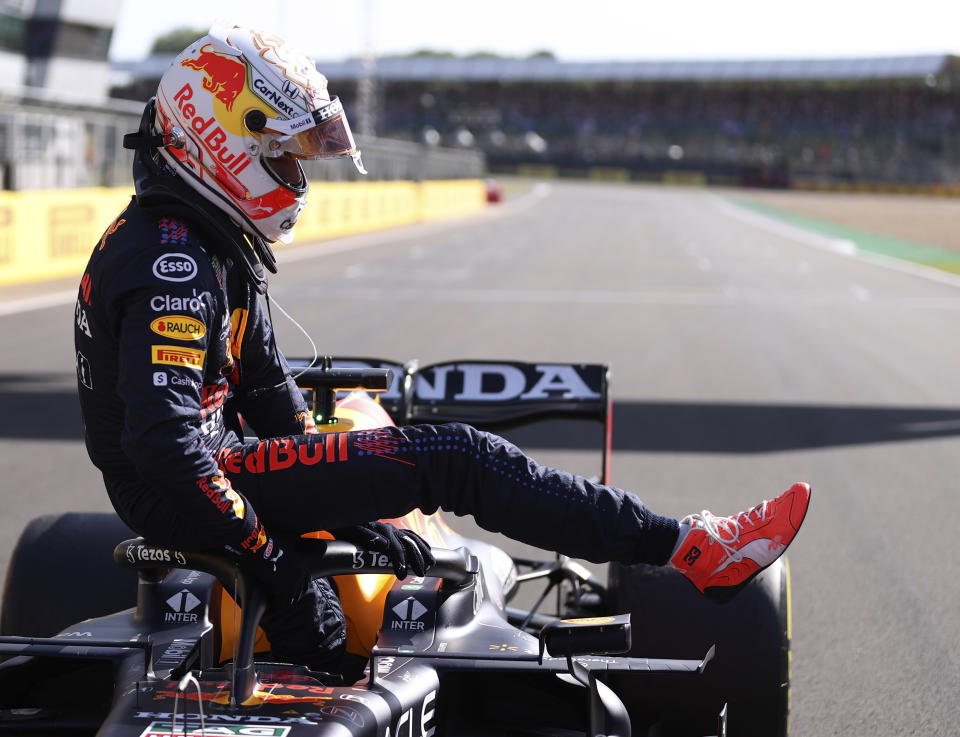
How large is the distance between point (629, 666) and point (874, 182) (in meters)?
81.2

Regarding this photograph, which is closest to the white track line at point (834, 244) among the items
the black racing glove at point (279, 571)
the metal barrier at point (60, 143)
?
the metal barrier at point (60, 143)

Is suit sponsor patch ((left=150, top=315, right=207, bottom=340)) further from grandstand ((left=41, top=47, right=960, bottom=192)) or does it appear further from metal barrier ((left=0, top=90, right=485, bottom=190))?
grandstand ((left=41, top=47, right=960, bottom=192))

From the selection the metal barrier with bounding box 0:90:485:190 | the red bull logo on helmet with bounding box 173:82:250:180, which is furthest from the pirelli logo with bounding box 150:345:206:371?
the metal barrier with bounding box 0:90:485:190

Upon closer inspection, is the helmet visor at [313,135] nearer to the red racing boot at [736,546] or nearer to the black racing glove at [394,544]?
the black racing glove at [394,544]

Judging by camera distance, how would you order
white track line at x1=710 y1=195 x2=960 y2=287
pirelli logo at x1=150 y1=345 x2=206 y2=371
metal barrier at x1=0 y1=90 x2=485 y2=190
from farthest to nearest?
1. white track line at x1=710 y1=195 x2=960 y2=287
2. metal barrier at x1=0 y1=90 x2=485 y2=190
3. pirelli logo at x1=150 y1=345 x2=206 y2=371

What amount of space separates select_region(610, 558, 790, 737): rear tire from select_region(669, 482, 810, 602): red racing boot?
1.40 feet

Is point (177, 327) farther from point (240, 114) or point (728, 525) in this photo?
point (728, 525)

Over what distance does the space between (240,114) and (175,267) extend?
44 cm

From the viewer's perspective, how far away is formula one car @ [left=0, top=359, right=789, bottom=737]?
8.14ft

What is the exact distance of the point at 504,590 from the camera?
3436mm

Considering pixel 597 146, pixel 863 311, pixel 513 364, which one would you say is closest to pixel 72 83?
pixel 863 311

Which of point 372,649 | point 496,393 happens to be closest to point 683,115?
point 496,393

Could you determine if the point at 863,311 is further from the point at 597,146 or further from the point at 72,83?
the point at 597,146

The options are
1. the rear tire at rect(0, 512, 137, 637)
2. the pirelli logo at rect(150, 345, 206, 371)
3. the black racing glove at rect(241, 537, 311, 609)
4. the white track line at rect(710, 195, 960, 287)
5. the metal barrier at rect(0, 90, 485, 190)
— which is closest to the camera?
the pirelli logo at rect(150, 345, 206, 371)
